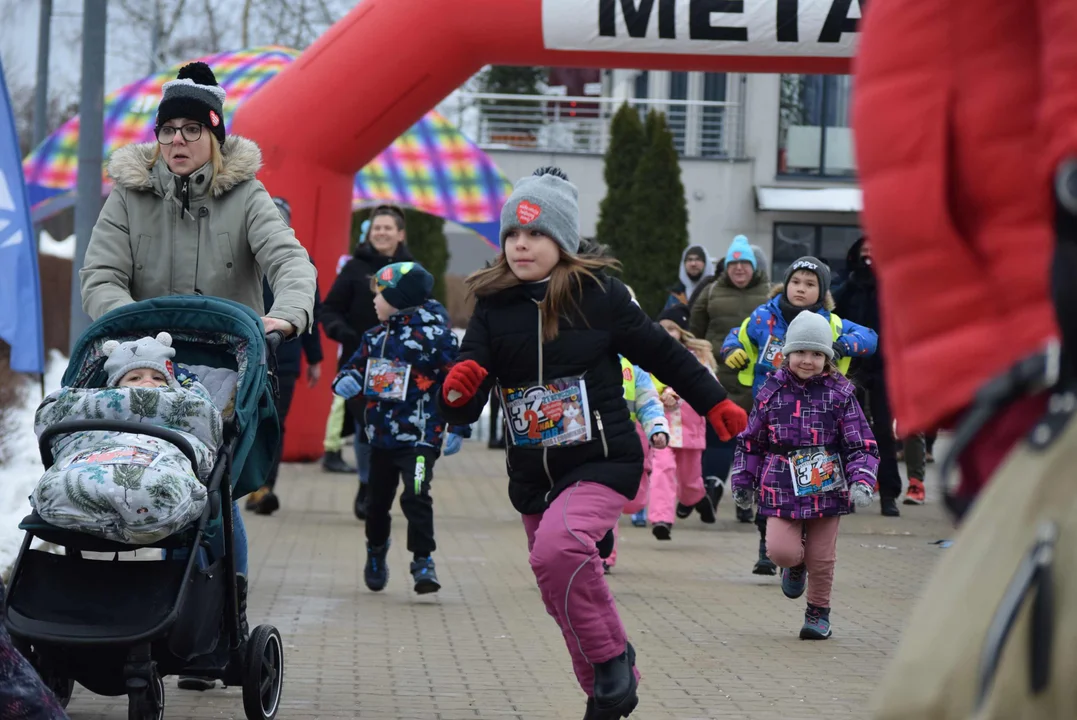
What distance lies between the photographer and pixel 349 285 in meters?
13.2

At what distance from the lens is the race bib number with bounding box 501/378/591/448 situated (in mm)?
5590

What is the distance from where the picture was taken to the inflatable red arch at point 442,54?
13344 mm

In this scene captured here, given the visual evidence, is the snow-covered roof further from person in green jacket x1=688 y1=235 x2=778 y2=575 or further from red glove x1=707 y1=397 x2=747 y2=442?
red glove x1=707 y1=397 x2=747 y2=442

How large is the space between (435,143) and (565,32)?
7.15m

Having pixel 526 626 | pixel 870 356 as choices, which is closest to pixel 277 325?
pixel 526 626

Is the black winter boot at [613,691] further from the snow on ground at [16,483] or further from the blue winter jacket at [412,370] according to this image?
the snow on ground at [16,483]

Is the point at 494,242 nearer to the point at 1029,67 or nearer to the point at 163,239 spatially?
the point at 163,239

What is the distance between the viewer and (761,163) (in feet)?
107

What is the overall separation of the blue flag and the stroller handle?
553cm

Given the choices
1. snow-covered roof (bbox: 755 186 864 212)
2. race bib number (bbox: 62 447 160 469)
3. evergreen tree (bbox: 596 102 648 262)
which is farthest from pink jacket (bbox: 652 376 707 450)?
snow-covered roof (bbox: 755 186 864 212)

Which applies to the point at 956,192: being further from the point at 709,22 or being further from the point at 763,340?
the point at 709,22

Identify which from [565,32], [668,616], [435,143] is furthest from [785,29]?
[435,143]

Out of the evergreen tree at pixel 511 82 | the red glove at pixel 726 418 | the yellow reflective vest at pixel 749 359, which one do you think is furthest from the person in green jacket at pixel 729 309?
the evergreen tree at pixel 511 82

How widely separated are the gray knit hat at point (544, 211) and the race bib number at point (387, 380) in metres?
3.45
